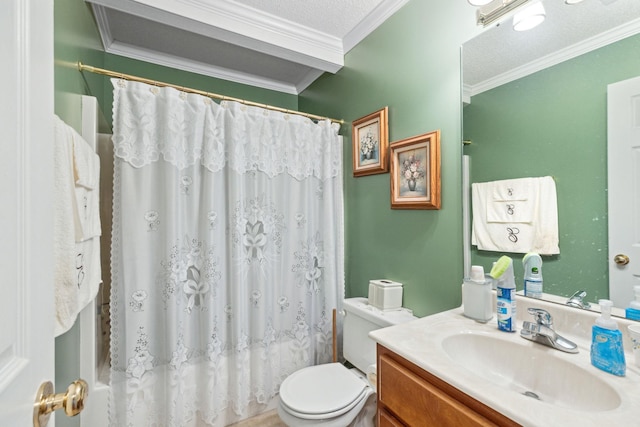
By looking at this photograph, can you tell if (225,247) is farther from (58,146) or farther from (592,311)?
(592,311)

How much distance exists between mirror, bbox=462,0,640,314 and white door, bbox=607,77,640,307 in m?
0.02

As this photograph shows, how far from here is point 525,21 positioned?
1094mm

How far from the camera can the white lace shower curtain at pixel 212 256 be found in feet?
4.52

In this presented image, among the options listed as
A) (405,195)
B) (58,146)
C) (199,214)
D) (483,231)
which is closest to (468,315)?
(483,231)

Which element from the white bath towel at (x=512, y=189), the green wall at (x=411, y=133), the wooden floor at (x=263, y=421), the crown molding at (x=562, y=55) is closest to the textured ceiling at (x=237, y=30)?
the green wall at (x=411, y=133)

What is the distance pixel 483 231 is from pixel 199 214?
1.42m

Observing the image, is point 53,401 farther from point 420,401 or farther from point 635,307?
point 635,307

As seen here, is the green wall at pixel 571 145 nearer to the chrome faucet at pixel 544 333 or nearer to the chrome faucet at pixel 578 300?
the chrome faucet at pixel 578 300

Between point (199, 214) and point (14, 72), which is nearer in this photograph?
point (14, 72)

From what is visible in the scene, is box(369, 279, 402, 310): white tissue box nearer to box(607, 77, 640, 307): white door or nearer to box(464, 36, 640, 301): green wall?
box(464, 36, 640, 301): green wall

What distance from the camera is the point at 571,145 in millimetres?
969

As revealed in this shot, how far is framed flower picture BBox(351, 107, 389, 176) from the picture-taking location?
1699mm

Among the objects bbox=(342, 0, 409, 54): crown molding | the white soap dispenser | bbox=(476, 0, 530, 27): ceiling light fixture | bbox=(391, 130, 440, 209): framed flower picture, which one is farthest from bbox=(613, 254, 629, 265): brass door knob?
bbox=(342, 0, 409, 54): crown molding

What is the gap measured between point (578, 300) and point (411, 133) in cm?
101
